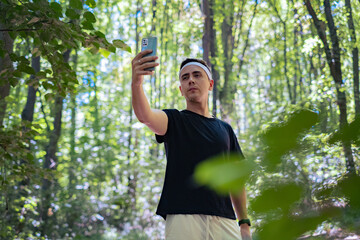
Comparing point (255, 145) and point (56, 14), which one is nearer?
point (255, 145)

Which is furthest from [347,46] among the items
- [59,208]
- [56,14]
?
[59,208]

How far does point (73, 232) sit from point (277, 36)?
607 centimetres

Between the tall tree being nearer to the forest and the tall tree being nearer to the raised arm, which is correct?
the forest

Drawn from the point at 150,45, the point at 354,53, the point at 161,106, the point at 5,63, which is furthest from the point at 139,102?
the point at 161,106

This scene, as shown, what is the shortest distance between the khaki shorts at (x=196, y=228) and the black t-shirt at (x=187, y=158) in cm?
3

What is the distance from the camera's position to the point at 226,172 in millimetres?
385

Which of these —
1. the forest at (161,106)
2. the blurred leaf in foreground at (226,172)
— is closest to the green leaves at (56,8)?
the forest at (161,106)

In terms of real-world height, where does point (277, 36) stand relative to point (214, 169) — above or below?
above

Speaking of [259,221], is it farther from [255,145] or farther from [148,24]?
[148,24]

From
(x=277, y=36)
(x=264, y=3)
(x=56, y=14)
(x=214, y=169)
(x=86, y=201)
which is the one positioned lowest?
(x=86, y=201)

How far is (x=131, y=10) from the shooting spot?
1224 centimetres

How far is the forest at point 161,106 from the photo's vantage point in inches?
15.4

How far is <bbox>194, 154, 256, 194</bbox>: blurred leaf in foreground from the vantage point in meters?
0.38

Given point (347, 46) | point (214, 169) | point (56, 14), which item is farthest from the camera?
point (347, 46)
